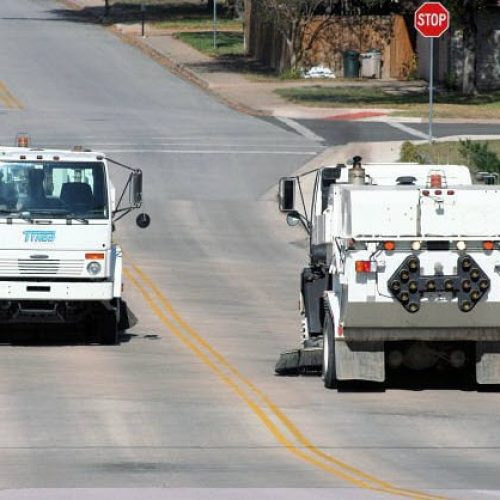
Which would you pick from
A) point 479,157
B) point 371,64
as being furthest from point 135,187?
point 371,64

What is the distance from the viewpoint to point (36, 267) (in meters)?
23.5

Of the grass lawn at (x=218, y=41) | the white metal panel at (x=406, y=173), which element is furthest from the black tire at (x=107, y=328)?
the grass lawn at (x=218, y=41)

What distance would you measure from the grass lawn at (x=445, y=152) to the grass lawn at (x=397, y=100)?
28.5 ft

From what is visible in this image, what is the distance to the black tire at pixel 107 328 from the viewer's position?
24141mm

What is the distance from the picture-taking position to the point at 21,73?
63.8 meters

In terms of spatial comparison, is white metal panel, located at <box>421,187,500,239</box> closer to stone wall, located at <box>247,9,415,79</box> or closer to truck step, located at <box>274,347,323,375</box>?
truck step, located at <box>274,347,323,375</box>

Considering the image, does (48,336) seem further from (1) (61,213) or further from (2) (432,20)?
(2) (432,20)

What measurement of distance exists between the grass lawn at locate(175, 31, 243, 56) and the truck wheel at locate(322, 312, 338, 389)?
51424mm

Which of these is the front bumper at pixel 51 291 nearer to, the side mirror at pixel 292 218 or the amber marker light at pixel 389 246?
the side mirror at pixel 292 218

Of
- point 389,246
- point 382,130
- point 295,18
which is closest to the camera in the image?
point 389,246

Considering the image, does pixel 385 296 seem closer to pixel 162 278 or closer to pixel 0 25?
pixel 162 278

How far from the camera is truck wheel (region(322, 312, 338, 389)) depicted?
20.0m

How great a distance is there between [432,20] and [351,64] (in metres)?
19.7

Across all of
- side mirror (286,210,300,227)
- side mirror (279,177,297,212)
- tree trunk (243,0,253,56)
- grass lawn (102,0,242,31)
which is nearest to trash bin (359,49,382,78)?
tree trunk (243,0,253,56)
